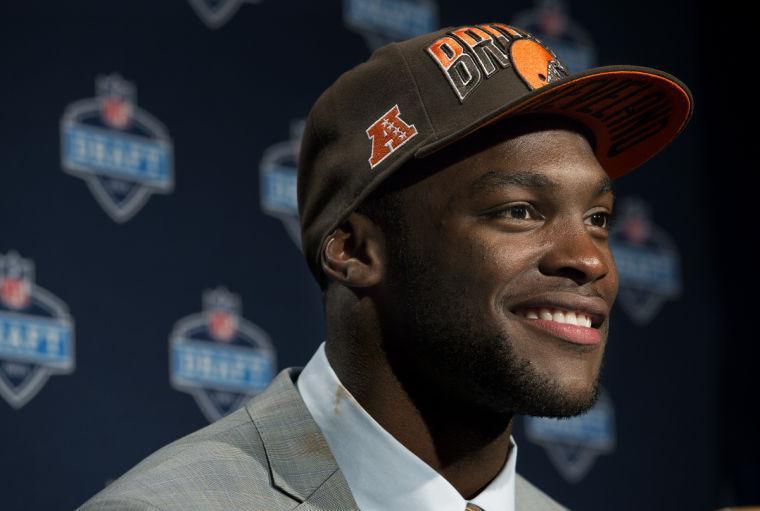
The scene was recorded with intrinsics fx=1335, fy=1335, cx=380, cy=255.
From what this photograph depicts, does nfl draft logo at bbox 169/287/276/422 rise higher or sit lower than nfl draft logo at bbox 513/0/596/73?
lower

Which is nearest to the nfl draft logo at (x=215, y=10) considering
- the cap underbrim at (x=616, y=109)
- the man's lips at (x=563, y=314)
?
the cap underbrim at (x=616, y=109)

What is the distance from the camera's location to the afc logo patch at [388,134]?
1754mm

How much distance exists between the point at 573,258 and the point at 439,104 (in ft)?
0.88

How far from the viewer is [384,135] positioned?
1774 millimetres

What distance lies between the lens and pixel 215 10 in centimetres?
305

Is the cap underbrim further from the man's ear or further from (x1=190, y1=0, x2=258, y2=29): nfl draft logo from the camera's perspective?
(x1=190, y1=0, x2=258, y2=29): nfl draft logo

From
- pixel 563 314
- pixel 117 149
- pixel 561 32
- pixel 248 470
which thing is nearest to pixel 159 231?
pixel 117 149

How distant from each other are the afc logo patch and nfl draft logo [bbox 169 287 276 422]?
1.15 meters

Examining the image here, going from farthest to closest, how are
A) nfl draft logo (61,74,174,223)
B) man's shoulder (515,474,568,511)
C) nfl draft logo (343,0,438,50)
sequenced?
nfl draft logo (343,0,438,50) → nfl draft logo (61,74,174,223) → man's shoulder (515,474,568,511)

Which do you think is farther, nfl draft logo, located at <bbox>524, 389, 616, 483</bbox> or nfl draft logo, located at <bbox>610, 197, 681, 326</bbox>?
nfl draft logo, located at <bbox>610, 197, 681, 326</bbox>

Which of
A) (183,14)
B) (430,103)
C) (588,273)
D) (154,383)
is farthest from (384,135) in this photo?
(183,14)

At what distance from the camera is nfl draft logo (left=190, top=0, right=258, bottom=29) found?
3.03 metres

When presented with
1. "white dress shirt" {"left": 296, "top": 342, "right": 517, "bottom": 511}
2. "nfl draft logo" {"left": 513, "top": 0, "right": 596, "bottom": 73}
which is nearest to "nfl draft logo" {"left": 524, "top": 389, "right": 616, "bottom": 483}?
"nfl draft logo" {"left": 513, "top": 0, "right": 596, "bottom": 73}

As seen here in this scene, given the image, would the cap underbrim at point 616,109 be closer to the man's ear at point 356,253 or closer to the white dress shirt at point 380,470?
the man's ear at point 356,253
